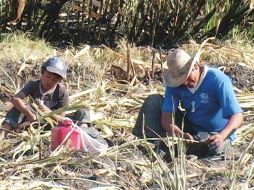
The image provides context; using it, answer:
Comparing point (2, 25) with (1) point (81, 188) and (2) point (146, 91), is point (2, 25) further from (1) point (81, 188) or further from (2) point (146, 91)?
(1) point (81, 188)

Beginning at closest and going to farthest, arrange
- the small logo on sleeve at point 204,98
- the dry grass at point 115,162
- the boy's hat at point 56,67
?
the dry grass at point 115,162 < the small logo on sleeve at point 204,98 < the boy's hat at point 56,67

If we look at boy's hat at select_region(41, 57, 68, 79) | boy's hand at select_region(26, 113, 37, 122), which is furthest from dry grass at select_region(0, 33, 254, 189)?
boy's hat at select_region(41, 57, 68, 79)

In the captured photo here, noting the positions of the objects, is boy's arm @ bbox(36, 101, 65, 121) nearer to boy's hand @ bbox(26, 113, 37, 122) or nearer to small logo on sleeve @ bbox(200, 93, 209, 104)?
boy's hand @ bbox(26, 113, 37, 122)

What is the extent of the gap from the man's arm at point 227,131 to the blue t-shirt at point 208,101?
0.04 metres

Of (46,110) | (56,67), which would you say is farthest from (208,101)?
(46,110)

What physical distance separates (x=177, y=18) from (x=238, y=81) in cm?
184

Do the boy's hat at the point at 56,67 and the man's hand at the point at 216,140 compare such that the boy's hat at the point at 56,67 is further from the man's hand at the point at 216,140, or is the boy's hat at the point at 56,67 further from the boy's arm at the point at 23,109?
the man's hand at the point at 216,140

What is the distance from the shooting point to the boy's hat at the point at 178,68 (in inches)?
216

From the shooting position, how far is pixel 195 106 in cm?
575

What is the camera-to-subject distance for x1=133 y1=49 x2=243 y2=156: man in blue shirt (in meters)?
5.52

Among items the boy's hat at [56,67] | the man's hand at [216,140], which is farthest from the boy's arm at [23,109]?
the man's hand at [216,140]

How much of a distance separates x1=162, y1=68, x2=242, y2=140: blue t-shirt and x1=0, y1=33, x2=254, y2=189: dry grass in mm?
269

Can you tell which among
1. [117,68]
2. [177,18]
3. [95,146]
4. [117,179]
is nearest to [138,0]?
[177,18]

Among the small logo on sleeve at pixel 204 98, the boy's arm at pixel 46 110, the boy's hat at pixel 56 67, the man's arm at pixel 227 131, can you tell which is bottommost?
the boy's arm at pixel 46 110
